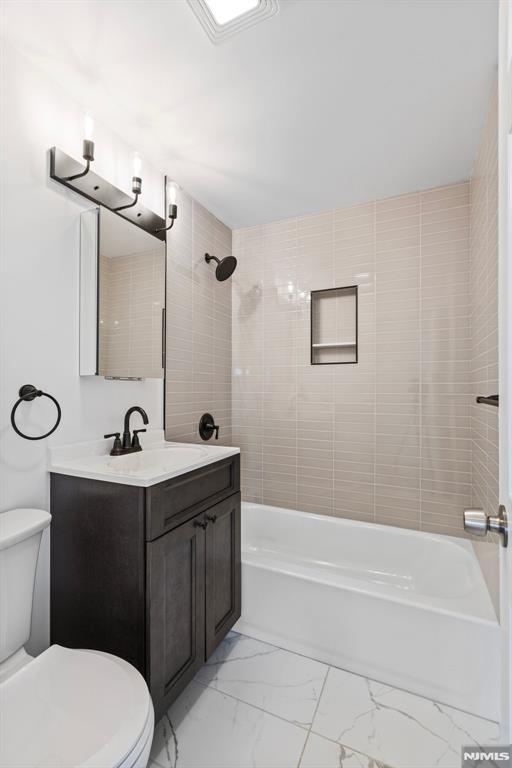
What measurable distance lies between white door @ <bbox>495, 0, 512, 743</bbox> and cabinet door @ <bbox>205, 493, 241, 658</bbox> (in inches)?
43.8

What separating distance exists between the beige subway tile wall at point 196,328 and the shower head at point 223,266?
4 cm

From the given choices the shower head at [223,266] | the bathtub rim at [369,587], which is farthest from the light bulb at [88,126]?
the bathtub rim at [369,587]

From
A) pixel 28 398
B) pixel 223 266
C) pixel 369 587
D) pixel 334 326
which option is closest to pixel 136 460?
pixel 28 398

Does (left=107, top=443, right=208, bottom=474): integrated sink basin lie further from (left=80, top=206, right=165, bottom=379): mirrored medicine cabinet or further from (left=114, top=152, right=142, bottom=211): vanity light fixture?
(left=114, top=152, right=142, bottom=211): vanity light fixture

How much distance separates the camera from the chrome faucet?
5.43 ft

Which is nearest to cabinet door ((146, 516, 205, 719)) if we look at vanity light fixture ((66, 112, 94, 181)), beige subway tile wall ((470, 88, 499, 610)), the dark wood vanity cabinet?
the dark wood vanity cabinet

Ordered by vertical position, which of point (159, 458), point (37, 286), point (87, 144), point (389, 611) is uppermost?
point (87, 144)

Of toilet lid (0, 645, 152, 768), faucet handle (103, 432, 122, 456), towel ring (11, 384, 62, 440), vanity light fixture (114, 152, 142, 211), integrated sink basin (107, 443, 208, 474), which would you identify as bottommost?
toilet lid (0, 645, 152, 768)

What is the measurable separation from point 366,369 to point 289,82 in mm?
1595

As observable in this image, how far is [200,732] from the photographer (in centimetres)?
134

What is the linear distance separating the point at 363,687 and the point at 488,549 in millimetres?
821

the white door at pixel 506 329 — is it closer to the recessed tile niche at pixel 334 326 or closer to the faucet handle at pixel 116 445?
the faucet handle at pixel 116 445

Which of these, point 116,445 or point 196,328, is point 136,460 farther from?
point 196,328

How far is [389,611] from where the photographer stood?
158 centimetres
